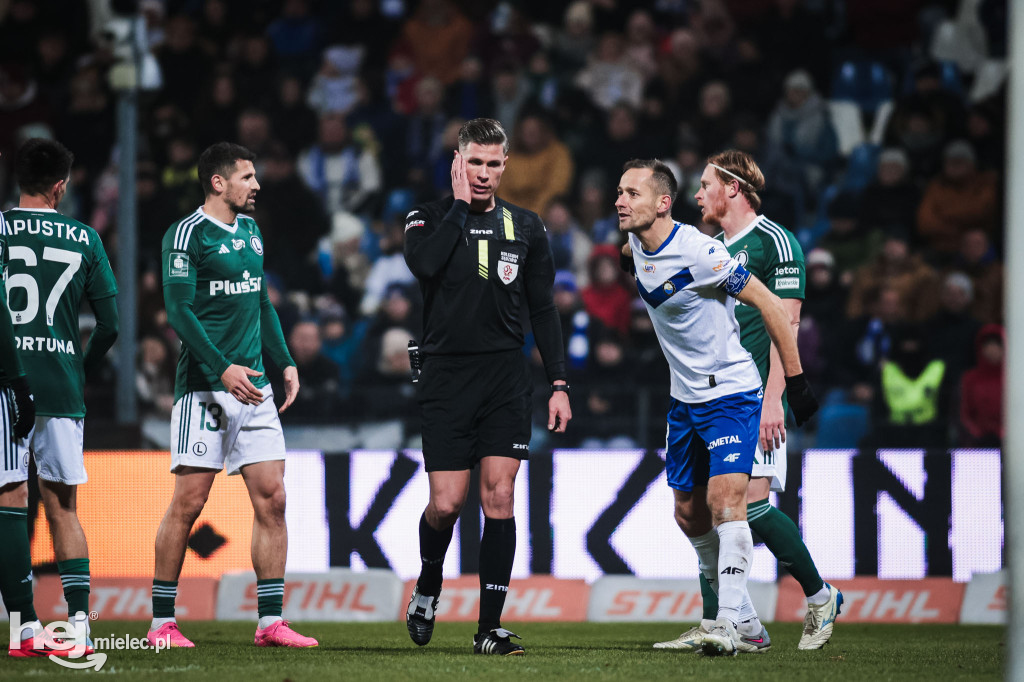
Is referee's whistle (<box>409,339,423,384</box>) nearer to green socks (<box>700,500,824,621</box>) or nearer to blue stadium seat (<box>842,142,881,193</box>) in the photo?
green socks (<box>700,500,824,621</box>)

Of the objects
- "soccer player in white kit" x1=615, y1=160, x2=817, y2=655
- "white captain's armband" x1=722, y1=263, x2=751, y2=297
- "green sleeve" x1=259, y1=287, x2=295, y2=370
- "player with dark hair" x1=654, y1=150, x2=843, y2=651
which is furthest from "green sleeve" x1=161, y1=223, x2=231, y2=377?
"player with dark hair" x1=654, y1=150, x2=843, y2=651

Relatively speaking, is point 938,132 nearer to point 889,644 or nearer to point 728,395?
point 889,644

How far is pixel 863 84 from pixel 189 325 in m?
10.5

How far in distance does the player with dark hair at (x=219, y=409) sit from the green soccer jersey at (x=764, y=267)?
7.98 feet

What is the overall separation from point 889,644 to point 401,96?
34.4ft

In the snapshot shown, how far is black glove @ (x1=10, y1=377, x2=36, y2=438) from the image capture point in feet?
17.8

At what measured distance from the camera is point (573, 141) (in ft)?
47.6

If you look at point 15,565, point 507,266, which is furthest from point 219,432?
point 507,266

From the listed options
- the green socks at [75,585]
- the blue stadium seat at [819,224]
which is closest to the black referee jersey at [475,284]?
the green socks at [75,585]

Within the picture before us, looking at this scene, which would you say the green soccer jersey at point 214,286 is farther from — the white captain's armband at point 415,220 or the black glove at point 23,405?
the white captain's armband at point 415,220

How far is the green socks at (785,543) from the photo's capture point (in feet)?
19.7

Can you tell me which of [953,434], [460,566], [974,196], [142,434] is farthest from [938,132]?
[142,434]

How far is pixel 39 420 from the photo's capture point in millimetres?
5816

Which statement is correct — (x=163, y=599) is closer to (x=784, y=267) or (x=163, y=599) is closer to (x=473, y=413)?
(x=473, y=413)
